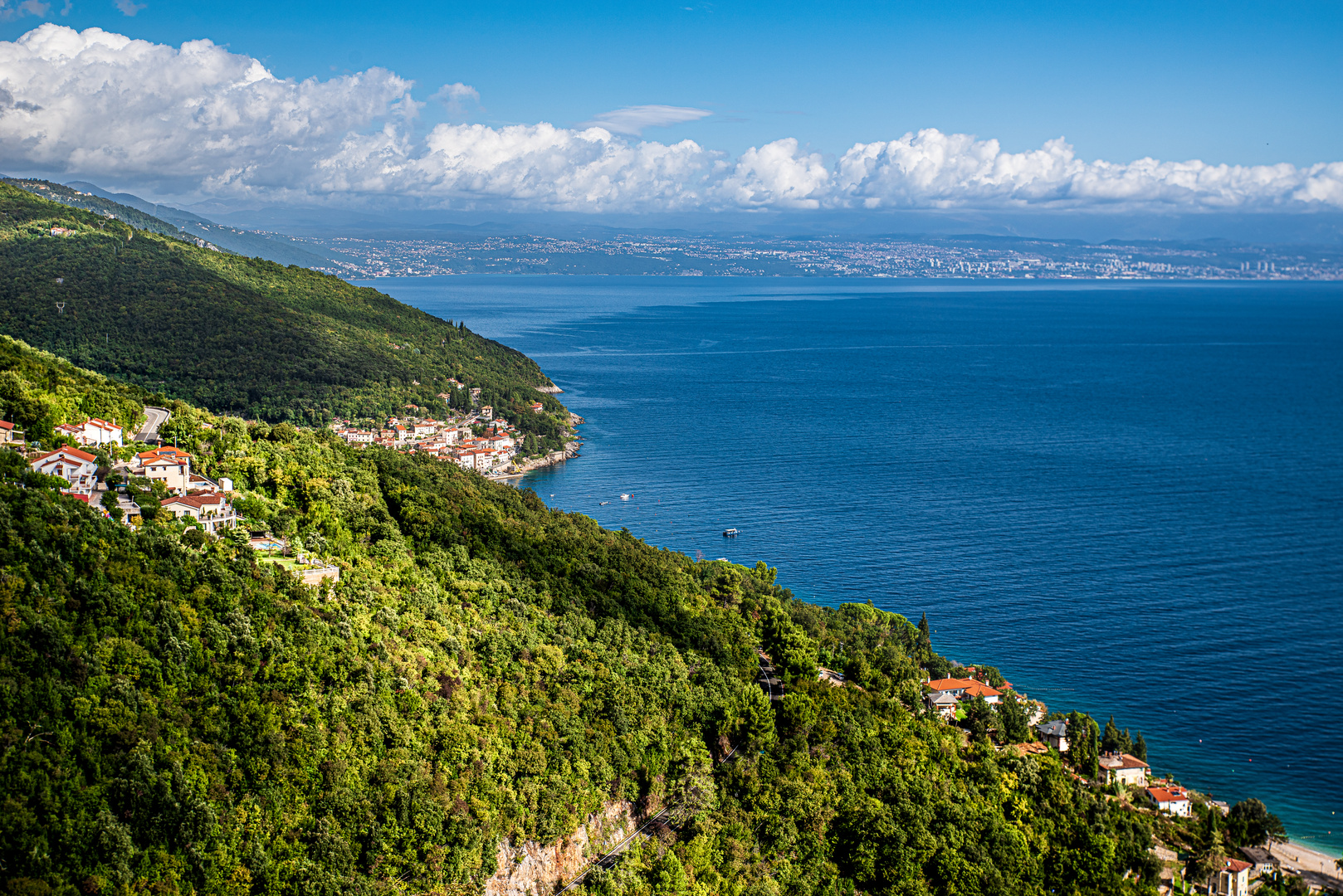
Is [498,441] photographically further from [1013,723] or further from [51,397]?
[1013,723]

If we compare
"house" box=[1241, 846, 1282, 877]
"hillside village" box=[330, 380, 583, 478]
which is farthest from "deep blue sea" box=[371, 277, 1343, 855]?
"hillside village" box=[330, 380, 583, 478]

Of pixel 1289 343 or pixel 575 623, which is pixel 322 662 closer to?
pixel 575 623

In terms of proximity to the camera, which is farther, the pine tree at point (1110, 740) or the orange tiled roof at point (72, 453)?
the pine tree at point (1110, 740)

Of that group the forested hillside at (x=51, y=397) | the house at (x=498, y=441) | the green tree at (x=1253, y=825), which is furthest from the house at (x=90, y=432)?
the house at (x=498, y=441)

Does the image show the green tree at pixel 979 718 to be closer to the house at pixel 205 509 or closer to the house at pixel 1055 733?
the house at pixel 1055 733

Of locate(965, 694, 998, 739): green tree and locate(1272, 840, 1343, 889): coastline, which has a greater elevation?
locate(965, 694, 998, 739): green tree

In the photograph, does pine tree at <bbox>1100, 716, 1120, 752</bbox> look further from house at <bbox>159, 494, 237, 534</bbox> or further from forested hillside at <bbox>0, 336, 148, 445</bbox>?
forested hillside at <bbox>0, 336, 148, 445</bbox>
